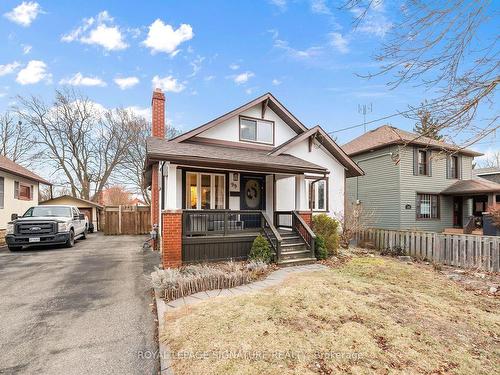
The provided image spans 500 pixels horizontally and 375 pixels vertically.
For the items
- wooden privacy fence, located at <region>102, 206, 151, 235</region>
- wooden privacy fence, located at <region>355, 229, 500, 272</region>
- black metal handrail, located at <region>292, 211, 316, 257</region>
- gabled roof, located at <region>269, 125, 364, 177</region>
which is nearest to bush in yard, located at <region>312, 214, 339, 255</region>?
black metal handrail, located at <region>292, 211, 316, 257</region>

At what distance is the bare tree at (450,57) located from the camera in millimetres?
3287

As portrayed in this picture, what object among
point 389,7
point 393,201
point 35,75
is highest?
point 35,75

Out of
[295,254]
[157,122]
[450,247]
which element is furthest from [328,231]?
[157,122]

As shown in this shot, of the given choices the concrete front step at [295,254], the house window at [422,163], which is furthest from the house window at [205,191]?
A: the house window at [422,163]

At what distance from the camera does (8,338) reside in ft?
12.8

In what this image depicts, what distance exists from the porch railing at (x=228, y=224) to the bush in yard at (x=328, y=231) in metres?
2.28

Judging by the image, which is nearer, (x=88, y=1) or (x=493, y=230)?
(x=88, y=1)

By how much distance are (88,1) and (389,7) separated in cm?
1171

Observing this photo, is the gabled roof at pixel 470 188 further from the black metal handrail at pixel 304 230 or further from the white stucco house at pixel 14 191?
the white stucco house at pixel 14 191

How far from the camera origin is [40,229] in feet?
36.6

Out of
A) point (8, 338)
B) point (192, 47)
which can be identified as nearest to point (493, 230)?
point (192, 47)

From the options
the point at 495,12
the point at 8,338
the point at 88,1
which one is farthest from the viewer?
the point at 88,1

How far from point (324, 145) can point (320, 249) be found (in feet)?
22.4

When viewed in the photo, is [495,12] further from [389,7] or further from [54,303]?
[54,303]
